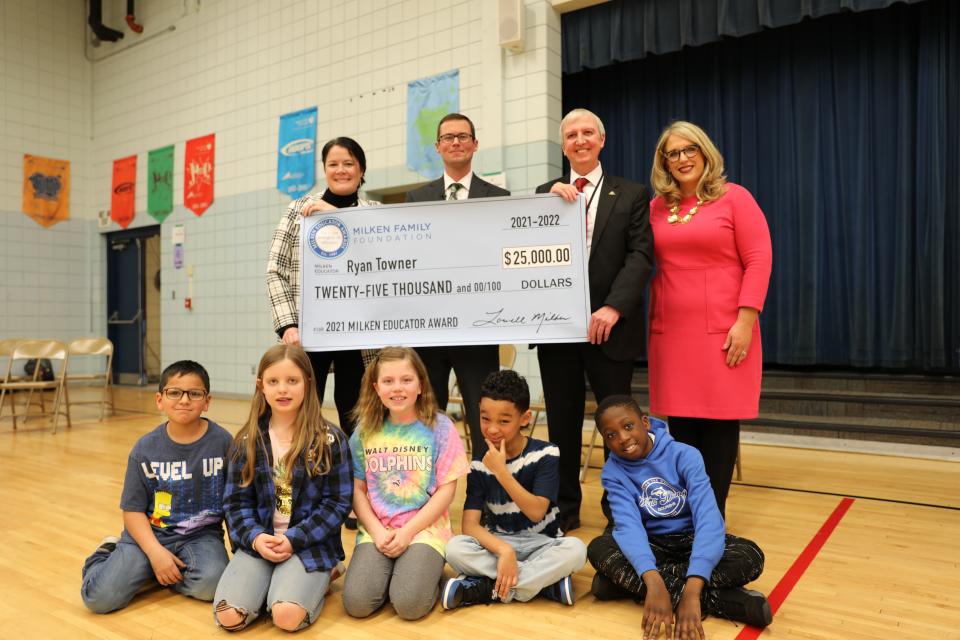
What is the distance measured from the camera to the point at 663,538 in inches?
78.8

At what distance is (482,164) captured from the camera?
5973 mm

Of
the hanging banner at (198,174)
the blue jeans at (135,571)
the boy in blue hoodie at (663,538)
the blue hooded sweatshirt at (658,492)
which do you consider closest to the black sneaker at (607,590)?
the boy in blue hoodie at (663,538)

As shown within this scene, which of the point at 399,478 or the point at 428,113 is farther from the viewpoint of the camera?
the point at 428,113

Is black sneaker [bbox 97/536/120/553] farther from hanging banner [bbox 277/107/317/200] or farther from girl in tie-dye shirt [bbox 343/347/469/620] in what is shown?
hanging banner [bbox 277/107/317/200]

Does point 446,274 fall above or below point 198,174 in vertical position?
below

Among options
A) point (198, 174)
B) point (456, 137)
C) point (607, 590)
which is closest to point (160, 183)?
point (198, 174)

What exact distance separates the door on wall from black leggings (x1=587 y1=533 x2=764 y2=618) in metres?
8.82

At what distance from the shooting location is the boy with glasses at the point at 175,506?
203 centimetres

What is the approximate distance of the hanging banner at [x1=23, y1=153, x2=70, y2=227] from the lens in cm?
905

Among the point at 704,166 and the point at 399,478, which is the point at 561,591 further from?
the point at 704,166

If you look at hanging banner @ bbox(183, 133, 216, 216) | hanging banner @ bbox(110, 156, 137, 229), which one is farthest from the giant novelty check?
hanging banner @ bbox(110, 156, 137, 229)

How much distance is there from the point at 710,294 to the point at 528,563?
3.57 feet

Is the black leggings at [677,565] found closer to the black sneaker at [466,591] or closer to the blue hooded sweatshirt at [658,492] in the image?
the blue hooded sweatshirt at [658,492]

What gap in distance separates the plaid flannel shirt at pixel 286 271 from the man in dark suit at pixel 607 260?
2.81 ft
